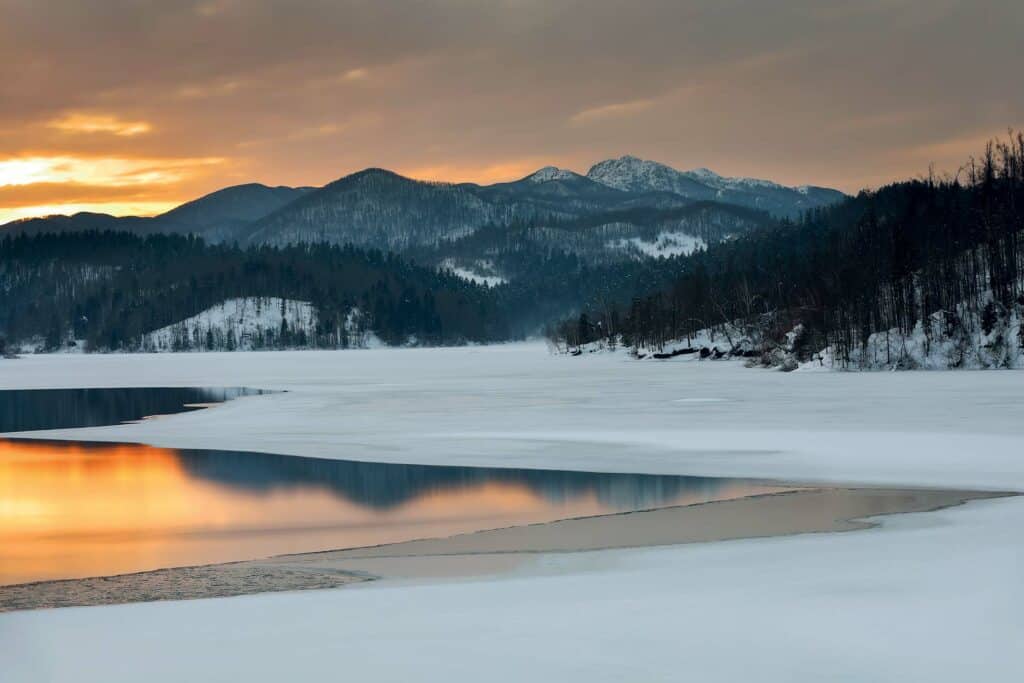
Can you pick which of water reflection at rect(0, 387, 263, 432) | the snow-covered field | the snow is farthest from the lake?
the snow

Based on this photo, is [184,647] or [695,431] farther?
[695,431]

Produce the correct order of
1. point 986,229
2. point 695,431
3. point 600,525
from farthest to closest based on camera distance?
1. point 986,229
2. point 695,431
3. point 600,525

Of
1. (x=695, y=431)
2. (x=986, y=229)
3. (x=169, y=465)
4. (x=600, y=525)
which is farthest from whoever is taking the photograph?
(x=986, y=229)

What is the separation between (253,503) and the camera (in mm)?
20672

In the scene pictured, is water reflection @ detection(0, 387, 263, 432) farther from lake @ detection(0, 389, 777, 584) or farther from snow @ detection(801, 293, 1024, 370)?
snow @ detection(801, 293, 1024, 370)

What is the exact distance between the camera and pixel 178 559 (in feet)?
50.8

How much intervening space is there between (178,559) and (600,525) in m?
6.97

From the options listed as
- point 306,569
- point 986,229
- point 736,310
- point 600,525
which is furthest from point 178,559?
point 736,310

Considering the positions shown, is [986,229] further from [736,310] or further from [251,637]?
[251,637]

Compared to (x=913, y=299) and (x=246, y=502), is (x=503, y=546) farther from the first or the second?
(x=913, y=299)

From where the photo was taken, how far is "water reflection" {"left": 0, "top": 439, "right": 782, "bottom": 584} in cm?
1633

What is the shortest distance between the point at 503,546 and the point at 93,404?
44388 mm

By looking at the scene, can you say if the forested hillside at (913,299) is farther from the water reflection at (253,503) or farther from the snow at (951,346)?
the water reflection at (253,503)

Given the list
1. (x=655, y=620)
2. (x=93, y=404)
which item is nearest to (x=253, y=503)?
(x=655, y=620)
